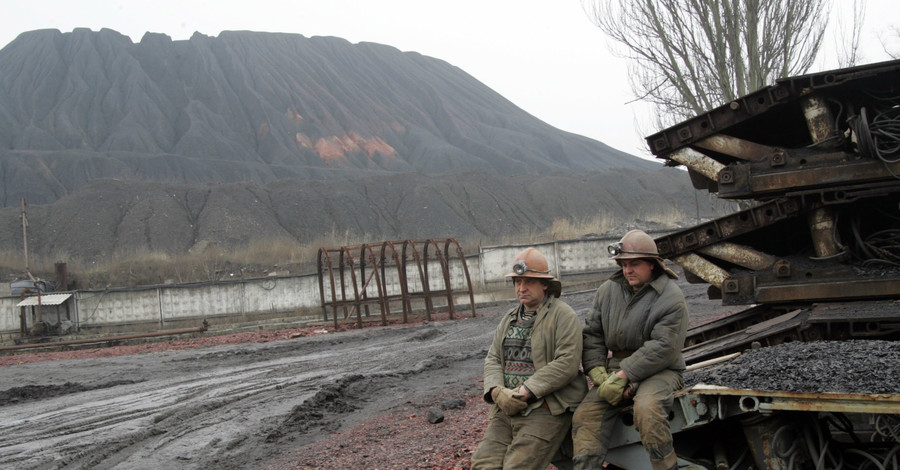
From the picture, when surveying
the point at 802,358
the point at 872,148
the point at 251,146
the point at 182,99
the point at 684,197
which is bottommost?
the point at 802,358

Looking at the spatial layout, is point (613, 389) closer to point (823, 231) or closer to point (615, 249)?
point (615, 249)

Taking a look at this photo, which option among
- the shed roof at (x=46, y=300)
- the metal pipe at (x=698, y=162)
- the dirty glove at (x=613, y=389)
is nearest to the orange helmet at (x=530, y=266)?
the dirty glove at (x=613, y=389)

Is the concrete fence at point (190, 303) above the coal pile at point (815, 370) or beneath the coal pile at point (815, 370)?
above

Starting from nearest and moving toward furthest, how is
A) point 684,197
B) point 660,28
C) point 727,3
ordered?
point 727,3
point 660,28
point 684,197

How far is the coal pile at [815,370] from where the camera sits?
4.53 metres

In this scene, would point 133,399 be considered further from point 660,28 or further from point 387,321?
point 660,28

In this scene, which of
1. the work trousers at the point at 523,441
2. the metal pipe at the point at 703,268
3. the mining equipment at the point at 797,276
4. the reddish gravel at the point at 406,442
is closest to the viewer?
the mining equipment at the point at 797,276

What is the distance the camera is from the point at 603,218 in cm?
5638

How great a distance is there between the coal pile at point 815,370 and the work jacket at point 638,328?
0.46 m

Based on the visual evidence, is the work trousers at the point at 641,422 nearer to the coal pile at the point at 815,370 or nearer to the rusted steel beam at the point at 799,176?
the coal pile at the point at 815,370

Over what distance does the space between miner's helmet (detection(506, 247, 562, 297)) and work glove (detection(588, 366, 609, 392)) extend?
600 millimetres

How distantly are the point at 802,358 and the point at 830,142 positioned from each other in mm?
3203

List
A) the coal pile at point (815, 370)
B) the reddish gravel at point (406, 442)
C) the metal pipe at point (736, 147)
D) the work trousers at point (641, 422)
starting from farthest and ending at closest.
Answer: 1. the metal pipe at point (736, 147)
2. the reddish gravel at point (406, 442)
3. the work trousers at point (641, 422)
4. the coal pile at point (815, 370)

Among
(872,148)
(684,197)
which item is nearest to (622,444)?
(872,148)
